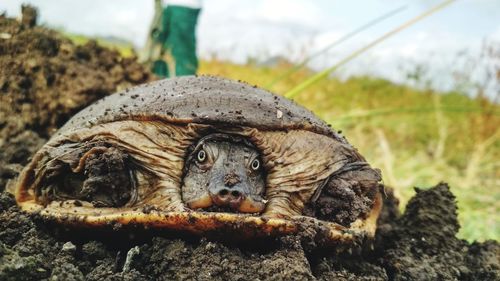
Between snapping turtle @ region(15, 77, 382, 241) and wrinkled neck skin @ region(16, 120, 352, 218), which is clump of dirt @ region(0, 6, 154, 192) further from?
wrinkled neck skin @ region(16, 120, 352, 218)

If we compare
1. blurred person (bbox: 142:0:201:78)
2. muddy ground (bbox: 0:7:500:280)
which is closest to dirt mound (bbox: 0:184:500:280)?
muddy ground (bbox: 0:7:500:280)

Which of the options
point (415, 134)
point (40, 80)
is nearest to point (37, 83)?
point (40, 80)

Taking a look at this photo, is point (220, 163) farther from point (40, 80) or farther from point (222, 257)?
point (40, 80)

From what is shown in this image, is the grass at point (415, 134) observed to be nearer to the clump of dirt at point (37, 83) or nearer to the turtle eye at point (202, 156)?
the clump of dirt at point (37, 83)

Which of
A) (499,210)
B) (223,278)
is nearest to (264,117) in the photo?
(223,278)

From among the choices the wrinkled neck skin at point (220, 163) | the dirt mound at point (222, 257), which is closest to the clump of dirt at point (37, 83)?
the dirt mound at point (222, 257)

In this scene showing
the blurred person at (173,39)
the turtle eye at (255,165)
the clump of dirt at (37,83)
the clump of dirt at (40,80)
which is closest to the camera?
the turtle eye at (255,165)
